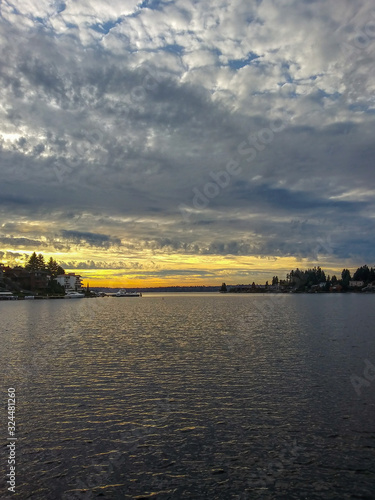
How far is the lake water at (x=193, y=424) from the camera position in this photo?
19531mm

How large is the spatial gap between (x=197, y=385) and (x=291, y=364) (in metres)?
15.2

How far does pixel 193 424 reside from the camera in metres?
27.2

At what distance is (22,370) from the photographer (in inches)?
1737

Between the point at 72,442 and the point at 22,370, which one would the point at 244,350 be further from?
the point at 72,442

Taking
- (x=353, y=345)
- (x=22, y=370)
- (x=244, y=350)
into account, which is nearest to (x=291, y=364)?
(x=244, y=350)

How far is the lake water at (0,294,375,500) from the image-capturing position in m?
19.5
